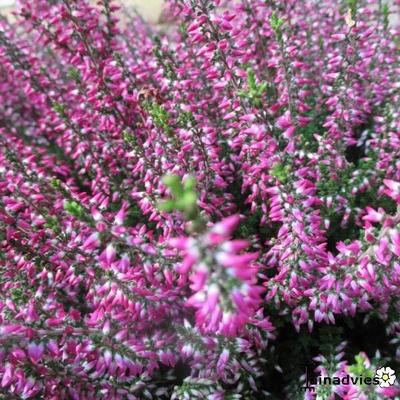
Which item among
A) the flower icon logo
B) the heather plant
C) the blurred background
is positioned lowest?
the flower icon logo

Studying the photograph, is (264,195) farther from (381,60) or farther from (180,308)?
(381,60)

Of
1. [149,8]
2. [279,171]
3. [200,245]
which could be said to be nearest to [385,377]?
[279,171]

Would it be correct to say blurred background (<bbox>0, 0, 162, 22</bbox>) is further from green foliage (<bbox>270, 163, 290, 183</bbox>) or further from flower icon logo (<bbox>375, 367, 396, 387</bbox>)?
flower icon logo (<bbox>375, 367, 396, 387</bbox>)

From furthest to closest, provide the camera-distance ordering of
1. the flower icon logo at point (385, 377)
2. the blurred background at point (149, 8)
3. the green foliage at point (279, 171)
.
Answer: the blurred background at point (149, 8), the flower icon logo at point (385, 377), the green foliage at point (279, 171)

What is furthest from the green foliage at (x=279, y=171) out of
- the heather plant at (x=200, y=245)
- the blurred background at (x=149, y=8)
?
the blurred background at (x=149, y=8)

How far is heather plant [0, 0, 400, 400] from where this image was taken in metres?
2.32

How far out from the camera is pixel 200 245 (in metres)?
1.59

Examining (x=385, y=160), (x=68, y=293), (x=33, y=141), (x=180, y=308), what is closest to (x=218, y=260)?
(x=180, y=308)

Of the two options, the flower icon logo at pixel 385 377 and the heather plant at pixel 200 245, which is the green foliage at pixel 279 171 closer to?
the heather plant at pixel 200 245

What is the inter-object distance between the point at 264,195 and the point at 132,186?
5.10 ft

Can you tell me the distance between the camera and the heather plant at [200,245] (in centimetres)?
232

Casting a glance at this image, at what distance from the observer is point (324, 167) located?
346 cm

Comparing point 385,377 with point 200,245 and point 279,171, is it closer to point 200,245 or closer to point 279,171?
point 279,171

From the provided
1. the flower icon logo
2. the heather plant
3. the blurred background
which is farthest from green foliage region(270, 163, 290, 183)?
the blurred background
